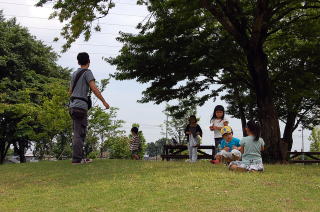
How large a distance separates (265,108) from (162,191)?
8493 millimetres

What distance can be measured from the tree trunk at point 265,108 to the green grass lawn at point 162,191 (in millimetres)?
5675

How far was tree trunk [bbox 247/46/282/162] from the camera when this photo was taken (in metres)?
13.4

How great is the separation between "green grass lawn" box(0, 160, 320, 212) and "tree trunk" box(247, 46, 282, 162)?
568 cm

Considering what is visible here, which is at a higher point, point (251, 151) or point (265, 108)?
point (265, 108)

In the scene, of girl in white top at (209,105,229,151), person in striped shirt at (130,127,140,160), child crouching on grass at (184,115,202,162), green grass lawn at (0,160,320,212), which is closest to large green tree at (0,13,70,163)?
person in striped shirt at (130,127,140,160)

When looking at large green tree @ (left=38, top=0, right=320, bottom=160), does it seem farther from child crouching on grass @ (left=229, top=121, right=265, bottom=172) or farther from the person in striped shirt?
child crouching on grass @ (left=229, top=121, right=265, bottom=172)

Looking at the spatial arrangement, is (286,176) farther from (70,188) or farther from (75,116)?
(75,116)

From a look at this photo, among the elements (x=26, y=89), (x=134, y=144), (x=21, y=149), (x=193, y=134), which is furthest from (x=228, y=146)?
(x=21, y=149)

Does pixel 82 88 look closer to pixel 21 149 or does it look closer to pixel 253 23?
pixel 253 23

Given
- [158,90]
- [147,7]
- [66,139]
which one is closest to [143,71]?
[158,90]

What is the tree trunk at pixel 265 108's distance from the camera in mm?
13422

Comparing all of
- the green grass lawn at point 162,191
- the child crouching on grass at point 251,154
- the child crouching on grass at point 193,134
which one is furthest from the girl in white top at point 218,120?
the green grass lawn at point 162,191

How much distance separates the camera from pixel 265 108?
44.5 feet

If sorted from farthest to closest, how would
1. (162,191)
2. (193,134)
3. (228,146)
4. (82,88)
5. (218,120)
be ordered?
(193,134), (218,120), (228,146), (82,88), (162,191)
